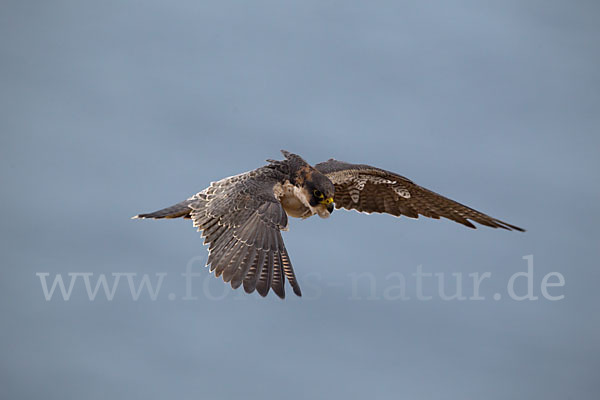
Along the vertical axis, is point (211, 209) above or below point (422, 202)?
below

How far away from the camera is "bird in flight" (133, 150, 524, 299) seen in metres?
9.81

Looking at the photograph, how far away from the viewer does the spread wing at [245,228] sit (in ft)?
31.8

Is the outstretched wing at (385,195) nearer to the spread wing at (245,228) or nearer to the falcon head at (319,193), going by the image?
the falcon head at (319,193)

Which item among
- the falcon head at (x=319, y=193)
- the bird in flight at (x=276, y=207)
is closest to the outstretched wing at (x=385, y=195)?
the bird in flight at (x=276, y=207)

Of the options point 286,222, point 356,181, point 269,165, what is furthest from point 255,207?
point 356,181

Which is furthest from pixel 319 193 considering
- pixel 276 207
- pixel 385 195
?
pixel 385 195

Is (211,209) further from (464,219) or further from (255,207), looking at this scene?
(464,219)

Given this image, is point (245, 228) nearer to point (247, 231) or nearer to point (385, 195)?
point (247, 231)

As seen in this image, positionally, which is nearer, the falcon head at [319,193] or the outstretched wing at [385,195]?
the falcon head at [319,193]

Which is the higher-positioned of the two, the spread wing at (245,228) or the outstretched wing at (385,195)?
the outstretched wing at (385,195)

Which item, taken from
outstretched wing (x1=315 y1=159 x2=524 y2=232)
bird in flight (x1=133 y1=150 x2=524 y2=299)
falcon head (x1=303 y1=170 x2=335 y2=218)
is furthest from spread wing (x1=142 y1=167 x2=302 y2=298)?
outstretched wing (x1=315 y1=159 x2=524 y2=232)

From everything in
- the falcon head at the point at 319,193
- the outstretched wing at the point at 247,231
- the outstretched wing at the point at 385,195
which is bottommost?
the outstretched wing at the point at 247,231

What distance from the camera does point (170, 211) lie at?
1116 cm

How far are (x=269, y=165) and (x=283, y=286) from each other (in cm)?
Result: 242
